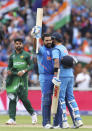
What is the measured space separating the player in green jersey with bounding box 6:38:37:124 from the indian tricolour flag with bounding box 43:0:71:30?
1135 centimetres

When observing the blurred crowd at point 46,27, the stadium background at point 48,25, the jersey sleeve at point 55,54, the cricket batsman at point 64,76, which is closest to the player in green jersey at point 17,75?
the cricket batsman at point 64,76

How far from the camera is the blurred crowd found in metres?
25.3

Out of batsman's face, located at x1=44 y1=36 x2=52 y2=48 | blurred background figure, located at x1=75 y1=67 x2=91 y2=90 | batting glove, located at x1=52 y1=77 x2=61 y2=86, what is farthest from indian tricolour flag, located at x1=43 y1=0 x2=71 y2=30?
batting glove, located at x1=52 y1=77 x2=61 y2=86

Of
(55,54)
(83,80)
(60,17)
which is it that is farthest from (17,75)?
(60,17)

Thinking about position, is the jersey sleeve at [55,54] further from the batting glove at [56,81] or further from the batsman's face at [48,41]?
the batting glove at [56,81]

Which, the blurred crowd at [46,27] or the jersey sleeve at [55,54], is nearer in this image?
the jersey sleeve at [55,54]

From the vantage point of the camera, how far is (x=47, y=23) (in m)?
27.6

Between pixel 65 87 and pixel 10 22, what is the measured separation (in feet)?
42.6

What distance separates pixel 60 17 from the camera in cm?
2745

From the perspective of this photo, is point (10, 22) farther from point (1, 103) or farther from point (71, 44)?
point (1, 103)

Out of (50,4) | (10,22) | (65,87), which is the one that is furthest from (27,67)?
(50,4)

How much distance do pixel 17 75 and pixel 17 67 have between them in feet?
0.76

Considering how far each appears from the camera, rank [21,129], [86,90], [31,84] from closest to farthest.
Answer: [21,129] → [86,90] → [31,84]

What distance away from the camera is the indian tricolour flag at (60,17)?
2730 centimetres
